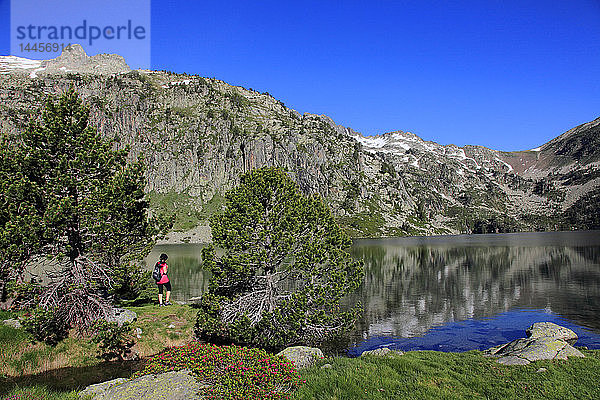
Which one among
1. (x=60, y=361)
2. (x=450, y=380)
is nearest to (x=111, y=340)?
(x=60, y=361)

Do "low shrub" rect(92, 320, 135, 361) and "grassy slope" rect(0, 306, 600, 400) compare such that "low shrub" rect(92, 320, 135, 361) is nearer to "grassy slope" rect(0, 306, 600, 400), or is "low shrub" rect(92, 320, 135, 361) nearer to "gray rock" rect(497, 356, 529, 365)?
"grassy slope" rect(0, 306, 600, 400)

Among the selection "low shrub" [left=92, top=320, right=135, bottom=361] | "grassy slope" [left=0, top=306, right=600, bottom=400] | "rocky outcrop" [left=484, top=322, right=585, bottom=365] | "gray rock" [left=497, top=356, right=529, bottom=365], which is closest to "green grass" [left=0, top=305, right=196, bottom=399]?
"grassy slope" [left=0, top=306, right=600, bottom=400]

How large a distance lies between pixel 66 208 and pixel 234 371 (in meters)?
19.2

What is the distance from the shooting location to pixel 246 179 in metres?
31.2

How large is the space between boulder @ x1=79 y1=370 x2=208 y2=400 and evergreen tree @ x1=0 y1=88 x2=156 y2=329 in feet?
49.6

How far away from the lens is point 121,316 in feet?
97.2

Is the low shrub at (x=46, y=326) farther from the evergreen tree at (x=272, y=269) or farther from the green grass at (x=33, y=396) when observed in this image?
the green grass at (x=33, y=396)

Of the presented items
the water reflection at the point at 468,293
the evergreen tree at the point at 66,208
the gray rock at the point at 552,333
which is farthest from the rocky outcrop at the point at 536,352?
the evergreen tree at the point at 66,208

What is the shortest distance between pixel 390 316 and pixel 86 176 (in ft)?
125

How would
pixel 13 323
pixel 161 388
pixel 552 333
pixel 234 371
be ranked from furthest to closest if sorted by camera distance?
pixel 552 333, pixel 13 323, pixel 234 371, pixel 161 388

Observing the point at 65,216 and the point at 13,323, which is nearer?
the point at 65,216

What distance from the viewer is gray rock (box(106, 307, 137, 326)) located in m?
28.4

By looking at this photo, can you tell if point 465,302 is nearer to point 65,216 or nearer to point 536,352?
point 536,352

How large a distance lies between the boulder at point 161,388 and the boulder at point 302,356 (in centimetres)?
717
